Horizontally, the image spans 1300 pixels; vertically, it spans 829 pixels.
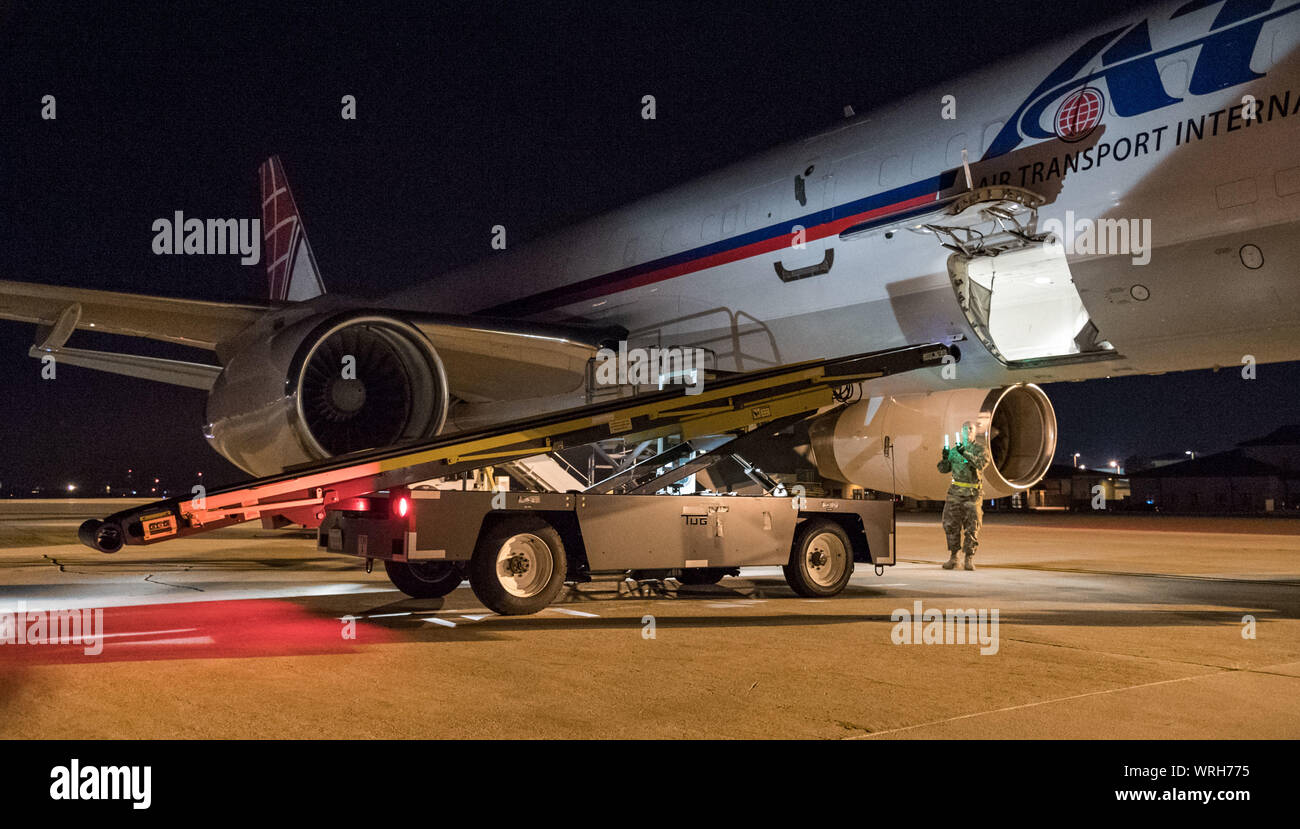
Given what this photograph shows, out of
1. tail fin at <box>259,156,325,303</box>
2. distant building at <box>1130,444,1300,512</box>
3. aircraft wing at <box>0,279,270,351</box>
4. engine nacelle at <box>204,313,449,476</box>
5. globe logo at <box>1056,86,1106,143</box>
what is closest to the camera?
globe logo at <box>1056,86,1106,143</box>

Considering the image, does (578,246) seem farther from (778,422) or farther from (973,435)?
(973,435)

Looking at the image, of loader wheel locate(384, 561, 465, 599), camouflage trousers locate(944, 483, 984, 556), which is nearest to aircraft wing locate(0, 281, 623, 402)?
loader wheel locate(384, 561, 465, 599)

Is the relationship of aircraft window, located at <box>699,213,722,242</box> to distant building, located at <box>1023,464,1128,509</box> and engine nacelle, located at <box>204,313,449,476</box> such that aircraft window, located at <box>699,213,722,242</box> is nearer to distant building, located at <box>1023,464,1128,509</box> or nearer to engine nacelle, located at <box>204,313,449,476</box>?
engine nacelle, located at <box>204,313,449,476</box>

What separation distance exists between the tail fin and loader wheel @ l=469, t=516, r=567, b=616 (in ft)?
40.9

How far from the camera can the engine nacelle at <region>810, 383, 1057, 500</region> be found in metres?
9.73

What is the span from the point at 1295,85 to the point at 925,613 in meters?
4.41

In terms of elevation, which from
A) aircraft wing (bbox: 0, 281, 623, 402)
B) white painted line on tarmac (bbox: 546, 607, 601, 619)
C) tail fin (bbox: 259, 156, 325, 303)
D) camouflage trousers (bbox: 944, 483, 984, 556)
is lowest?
white painted line on tarmac (bbox: 546, 607, 601, 619)

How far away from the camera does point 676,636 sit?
23.2 ft

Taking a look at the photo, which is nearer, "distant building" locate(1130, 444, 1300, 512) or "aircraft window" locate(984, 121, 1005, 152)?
"aircraft window" locate(984, 121, 1005, 152)

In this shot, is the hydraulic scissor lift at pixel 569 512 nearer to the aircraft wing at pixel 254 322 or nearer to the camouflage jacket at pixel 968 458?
the camouflage jacket at pixel 968 458

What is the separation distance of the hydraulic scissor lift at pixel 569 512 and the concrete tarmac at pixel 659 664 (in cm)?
40

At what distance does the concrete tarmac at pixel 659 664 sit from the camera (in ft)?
14.4

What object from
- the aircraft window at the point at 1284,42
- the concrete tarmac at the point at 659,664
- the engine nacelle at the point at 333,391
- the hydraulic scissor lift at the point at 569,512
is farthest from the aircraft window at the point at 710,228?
the aircraft window at the point at 1284,42
